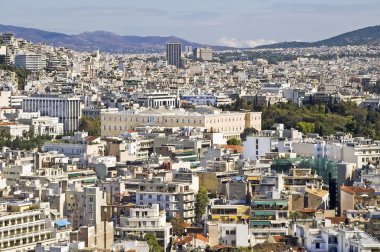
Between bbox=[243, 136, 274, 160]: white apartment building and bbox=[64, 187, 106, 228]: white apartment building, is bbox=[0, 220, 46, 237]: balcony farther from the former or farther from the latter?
bbox=[243, 136, 274, 160]: white apartment building

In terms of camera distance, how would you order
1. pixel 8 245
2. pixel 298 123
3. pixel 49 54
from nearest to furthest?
pixel 8 245
pixel 298 123
pixel 49 54

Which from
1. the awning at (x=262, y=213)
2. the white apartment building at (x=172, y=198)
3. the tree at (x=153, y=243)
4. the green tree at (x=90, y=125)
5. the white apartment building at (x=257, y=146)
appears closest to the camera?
the tree at (x=153, y=243)

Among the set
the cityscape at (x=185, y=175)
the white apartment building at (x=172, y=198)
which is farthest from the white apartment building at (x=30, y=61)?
the white apartment building at (x=172, y=198)

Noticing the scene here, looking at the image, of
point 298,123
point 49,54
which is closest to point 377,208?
point 298,123

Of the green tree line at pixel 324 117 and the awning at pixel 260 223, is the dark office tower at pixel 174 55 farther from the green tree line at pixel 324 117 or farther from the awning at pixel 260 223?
the awning at pixel 260 223

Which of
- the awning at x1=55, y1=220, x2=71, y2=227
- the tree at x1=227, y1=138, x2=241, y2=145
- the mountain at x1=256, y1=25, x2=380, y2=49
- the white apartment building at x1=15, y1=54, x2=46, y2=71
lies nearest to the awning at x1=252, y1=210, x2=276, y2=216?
the awning at x1=55, y1=220, x2=71, y2=227

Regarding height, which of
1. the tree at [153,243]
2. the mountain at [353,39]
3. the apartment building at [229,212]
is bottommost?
the tree at [153,243]

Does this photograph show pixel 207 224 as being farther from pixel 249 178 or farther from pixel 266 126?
pixel 266 126
